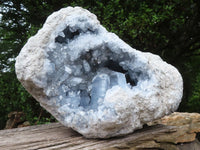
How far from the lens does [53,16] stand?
1953mm

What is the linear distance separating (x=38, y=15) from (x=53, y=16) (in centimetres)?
173

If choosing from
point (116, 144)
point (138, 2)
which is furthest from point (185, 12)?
point (116, 144)

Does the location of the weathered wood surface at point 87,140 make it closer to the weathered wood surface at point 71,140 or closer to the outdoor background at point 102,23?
the weathered wood surface at point 71,140

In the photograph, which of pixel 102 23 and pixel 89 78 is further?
pixel 102 23

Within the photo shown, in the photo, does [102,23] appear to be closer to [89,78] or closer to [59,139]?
[89,78]

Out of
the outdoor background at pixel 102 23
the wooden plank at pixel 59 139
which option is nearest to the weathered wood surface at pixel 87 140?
the wooden plank at pixel 59 139

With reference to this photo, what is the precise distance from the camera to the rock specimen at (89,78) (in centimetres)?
175

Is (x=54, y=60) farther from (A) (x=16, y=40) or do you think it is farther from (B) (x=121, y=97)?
(A) (x=16, y=40)

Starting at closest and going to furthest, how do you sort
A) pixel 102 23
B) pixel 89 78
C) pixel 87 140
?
pixel 87 140
pixel 89 78
pixel 102 23

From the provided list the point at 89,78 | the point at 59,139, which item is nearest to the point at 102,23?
the point at 89,78

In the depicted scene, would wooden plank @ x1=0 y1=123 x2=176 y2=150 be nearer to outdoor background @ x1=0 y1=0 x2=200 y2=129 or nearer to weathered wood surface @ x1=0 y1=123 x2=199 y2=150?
weathered wood surface @ x1=0 y1=123 x2=199 y2=150

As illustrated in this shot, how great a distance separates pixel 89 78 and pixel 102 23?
5.14 feet

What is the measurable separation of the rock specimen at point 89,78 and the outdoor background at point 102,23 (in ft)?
4.02

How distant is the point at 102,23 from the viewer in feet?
10.8
